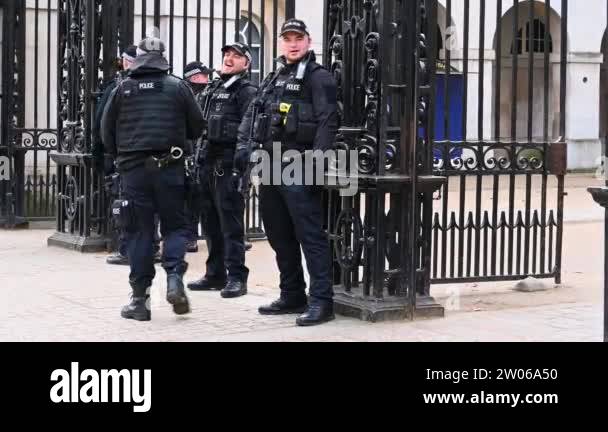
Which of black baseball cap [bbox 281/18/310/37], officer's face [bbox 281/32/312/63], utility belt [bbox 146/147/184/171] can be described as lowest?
utility belt [bbox 146/147/184/171]

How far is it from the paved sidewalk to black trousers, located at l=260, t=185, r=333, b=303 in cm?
34

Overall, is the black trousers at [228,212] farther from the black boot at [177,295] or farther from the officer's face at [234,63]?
the black boot at [177,295]

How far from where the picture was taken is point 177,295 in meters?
8.31

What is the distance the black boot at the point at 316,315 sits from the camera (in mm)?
8125

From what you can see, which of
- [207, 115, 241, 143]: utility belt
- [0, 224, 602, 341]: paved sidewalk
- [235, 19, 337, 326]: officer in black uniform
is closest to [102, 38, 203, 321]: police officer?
[0, 224, 602, 341]: paved sidewalk

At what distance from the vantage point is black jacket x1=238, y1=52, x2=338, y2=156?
805 centimetres

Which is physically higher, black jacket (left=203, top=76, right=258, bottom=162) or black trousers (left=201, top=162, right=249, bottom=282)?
black jacket (left=203, top=76, right=258, bottom=162)

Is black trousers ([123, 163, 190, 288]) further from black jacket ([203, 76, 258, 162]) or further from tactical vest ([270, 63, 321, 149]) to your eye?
black jacket ([203, 76, 258, 162])
